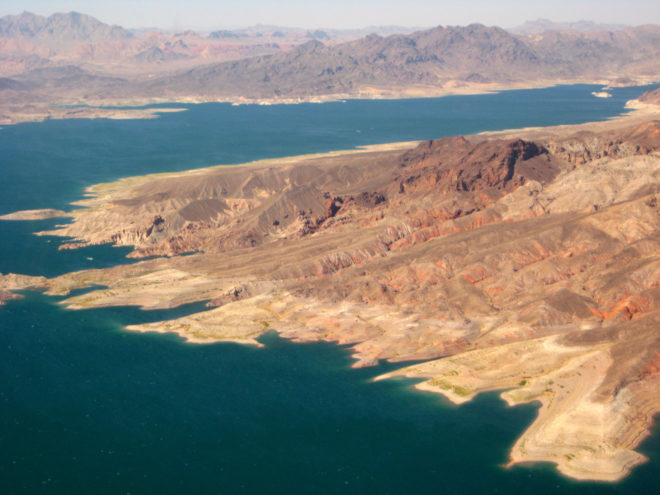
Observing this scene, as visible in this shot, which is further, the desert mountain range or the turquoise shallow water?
the desert mountain range

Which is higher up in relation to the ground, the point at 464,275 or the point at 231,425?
the point at 464,275

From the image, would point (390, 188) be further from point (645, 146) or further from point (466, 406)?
point (466, 406)

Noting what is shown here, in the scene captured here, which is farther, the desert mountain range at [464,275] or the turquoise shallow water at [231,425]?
the desert mountain range at [464,275]

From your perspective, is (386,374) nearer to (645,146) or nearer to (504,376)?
(504,376)

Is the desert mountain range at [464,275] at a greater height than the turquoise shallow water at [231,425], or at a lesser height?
greater

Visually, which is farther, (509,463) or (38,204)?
(38,204)

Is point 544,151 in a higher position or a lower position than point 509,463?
higher

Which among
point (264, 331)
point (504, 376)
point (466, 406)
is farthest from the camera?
point (264, 331)

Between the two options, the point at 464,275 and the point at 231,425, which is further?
the point at 464,275

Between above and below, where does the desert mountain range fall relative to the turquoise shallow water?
above

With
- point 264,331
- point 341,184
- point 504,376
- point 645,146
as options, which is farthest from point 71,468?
point 645,146

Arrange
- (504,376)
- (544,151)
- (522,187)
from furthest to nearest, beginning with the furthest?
(544,151)
(522,187)
(504,376)
